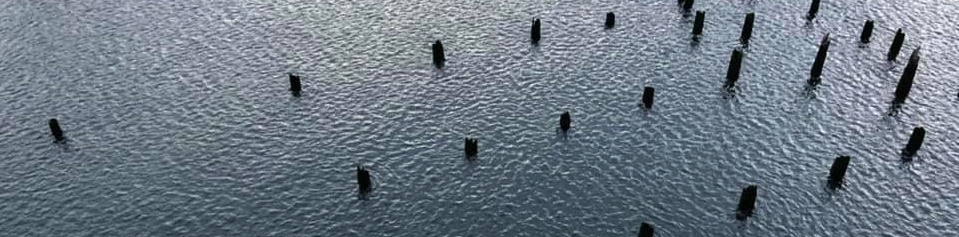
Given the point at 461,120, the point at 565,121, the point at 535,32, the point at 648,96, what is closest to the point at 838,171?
the point at 648,96

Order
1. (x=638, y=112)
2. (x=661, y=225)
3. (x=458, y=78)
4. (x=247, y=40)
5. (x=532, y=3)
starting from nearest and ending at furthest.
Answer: (x=661, y=225) < (x=638, y=112) < (x=458, y=78) < (x=247, y=40) < (x=532, y=3)

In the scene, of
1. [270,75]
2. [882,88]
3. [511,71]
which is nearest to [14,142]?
[270,75]

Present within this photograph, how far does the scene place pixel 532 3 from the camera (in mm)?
77062

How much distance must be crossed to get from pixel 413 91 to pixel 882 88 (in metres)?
32.0

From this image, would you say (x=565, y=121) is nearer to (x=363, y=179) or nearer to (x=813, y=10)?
(x=363, y=179)

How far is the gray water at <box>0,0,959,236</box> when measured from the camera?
4850 cm

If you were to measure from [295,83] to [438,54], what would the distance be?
10.7m

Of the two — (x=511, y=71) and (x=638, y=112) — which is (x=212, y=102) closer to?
(x=511, y=71)

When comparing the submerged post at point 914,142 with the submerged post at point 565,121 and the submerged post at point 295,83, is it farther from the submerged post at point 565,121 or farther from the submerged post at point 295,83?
the submerged post at point 295,83

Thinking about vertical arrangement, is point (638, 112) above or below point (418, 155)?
above

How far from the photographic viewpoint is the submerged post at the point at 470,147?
53.3 metres

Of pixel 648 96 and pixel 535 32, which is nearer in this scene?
pixel 648 96

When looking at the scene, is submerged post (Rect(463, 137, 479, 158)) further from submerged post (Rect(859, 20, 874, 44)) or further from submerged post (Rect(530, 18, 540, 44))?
submerged post (Rect(859, 20, 874, 44))

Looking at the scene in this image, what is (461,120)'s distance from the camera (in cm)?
5819
